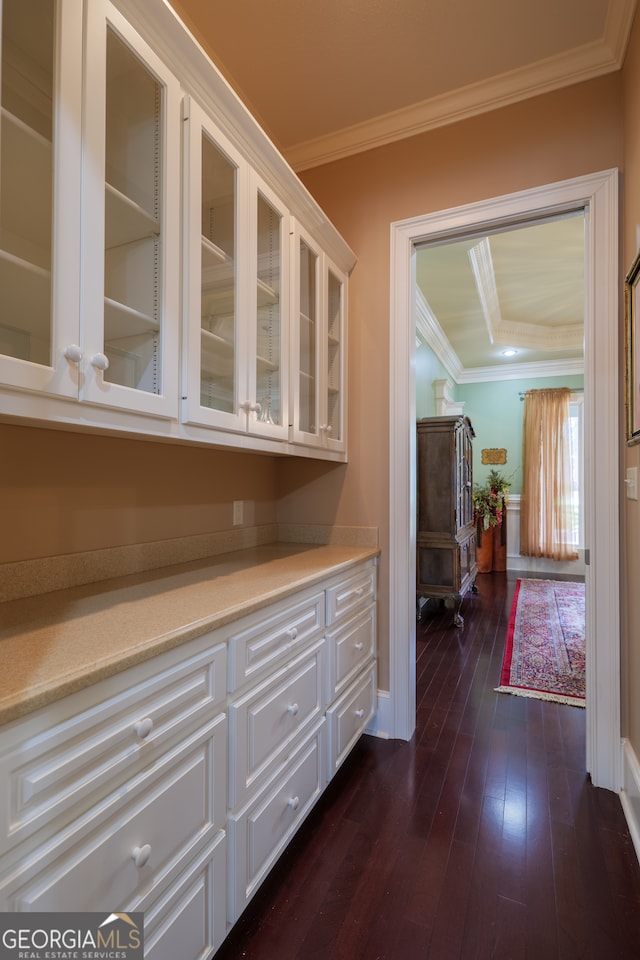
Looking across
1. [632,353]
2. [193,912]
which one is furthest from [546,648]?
[193,912]

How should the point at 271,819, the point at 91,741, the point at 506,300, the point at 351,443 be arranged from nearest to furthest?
the point at 91,741, the point at 271,819, the point at 351,443, the point at 506,300

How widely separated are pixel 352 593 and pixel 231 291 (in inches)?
49.0

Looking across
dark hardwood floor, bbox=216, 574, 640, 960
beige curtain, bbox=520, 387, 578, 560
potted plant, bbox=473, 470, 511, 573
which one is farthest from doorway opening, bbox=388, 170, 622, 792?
beige curtain, bbox=520, 387, 578, 560

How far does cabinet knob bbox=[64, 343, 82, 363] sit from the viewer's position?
947 millimetres

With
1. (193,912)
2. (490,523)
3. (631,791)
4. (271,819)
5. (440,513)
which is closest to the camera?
(193,912)

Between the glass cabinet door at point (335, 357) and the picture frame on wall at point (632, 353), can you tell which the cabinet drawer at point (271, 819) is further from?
the picture frame on wall at point (632, 353)

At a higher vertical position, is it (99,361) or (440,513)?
(99,361)

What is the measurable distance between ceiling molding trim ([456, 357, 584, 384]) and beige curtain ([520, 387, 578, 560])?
28cm

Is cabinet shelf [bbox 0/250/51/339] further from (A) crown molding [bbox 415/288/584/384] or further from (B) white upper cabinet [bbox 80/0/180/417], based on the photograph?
(A) crown molding [bbox 415/288/584/384]

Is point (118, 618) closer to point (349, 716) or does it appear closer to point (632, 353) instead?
point (349, 716)

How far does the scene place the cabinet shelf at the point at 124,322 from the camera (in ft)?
3.52

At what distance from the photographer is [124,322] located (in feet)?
3.73

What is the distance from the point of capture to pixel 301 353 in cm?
199

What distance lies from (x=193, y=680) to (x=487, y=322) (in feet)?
16.6
